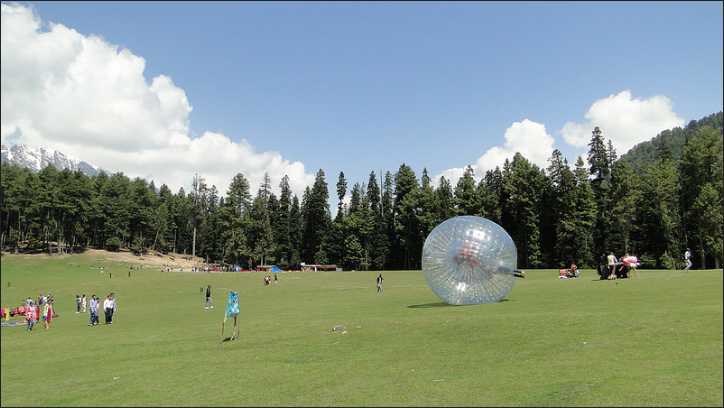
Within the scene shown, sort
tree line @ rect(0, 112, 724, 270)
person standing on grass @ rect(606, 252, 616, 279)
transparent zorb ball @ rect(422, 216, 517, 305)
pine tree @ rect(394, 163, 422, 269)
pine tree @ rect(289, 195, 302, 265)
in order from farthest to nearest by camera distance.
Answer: pine tree @ rect(289, 195, 302, 265)
pine tree @ rect(394, 163, 422, 269)
tree line @ rect(0, 112, 724, 270)
person standing on grass @ rect(606, 252, 616, 279)
transparent zorb ball @ rect(422, 216, 517, 305)

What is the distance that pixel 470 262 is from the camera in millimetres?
22984

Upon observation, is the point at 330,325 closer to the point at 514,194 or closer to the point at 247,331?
the point at 247,331

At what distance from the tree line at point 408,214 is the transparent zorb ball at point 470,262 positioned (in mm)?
42144

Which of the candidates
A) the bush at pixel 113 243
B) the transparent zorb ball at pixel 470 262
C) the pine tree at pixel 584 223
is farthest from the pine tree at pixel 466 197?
the bush at pixel 113 243

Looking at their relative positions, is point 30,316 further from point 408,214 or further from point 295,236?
point 295,236

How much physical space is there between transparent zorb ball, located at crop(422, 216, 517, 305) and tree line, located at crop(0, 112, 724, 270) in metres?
42.1

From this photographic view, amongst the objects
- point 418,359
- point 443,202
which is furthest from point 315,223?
point 418,359

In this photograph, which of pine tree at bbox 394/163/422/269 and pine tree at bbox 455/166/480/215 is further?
pine tree at bbox 394/163/422/269

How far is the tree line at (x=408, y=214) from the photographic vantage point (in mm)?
73938

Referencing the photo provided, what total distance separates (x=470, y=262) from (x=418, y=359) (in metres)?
10.5

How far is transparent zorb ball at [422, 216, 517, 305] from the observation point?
75.5 ft

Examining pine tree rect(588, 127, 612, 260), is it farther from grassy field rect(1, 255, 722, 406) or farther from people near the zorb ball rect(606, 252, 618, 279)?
grassy field rect(1, 255, 722, 406)

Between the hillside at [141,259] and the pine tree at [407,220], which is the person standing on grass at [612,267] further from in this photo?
the hillside at [141,259]

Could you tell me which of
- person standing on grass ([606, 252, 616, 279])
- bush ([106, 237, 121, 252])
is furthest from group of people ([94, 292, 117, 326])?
bush ([106, 237, 121, 252])
